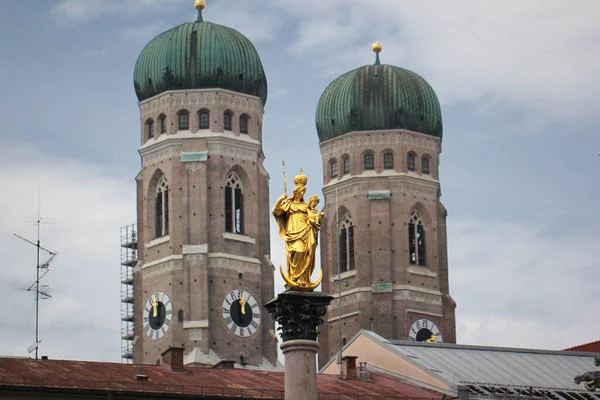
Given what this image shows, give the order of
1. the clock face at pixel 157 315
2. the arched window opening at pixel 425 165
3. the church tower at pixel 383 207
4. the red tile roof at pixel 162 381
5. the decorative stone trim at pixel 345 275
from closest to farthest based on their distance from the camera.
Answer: the red tile roof at pixel 162 381 < the clock face at pixel 157 315 < the church tower at pixel 383 207 < the decorative stone trim at pixel 345 275 < the arched window opening at pixel 425 165

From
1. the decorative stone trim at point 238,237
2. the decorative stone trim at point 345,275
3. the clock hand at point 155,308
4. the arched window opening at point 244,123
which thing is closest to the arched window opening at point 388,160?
the decorative stone trim at point 345,275

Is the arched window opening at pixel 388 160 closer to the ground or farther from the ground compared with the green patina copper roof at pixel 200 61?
closer to the ground

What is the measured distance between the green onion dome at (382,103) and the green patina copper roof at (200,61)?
875cm

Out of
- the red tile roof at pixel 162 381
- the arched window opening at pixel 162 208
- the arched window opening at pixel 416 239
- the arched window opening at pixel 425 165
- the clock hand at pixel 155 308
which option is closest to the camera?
the red tile roof at pixel 162 381

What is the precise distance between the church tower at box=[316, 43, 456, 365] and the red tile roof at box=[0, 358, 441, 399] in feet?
112

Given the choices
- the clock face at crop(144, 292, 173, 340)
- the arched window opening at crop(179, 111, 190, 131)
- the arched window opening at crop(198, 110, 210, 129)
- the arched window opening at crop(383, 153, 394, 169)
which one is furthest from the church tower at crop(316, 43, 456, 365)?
the arched window opening at crop(179, 111, 190, 131)

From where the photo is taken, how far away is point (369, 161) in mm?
113812

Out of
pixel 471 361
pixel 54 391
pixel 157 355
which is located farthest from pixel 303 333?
pixel 157 355

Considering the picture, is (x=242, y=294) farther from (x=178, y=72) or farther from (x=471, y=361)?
(x=471, y=361)

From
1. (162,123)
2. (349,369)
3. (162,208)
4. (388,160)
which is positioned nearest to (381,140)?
(388,160)

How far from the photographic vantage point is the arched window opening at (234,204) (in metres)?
105

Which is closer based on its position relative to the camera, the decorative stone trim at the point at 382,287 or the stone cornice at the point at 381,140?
the decorative stone trim at the point at 382,287

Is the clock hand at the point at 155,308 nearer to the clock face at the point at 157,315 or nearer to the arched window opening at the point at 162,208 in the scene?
the clock face at the point at 157,315

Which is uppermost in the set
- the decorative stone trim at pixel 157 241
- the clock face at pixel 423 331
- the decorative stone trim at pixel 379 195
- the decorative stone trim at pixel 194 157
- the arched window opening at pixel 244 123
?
the arched window opening at pixel 244 123
